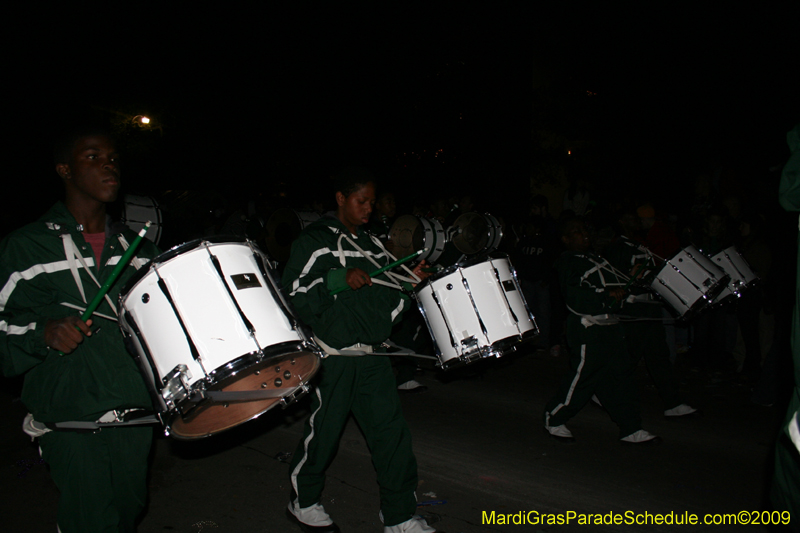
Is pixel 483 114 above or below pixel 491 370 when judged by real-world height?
above

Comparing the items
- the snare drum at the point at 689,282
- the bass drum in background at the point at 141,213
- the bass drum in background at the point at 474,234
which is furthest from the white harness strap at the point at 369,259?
the bass drum in background at the point at 474,234

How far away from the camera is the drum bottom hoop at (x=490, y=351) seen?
3.67 metres

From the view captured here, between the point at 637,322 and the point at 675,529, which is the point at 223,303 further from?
the point at 637,322

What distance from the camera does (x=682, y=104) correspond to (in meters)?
12.7

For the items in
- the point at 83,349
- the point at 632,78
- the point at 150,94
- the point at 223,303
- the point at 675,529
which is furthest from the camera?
the point at 150,94

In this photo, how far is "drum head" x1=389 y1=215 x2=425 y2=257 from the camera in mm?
8836

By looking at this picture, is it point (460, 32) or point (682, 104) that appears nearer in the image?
point (682, 104)

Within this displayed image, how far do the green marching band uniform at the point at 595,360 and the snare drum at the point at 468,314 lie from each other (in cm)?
149

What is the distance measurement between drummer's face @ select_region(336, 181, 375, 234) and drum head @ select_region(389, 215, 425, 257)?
4.69 m

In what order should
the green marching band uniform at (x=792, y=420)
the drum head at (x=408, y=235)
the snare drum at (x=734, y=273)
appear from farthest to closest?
the drum head at (x=408, y=235), the snare drum at (x=734, y=273), the green marching band uniform at (x=792, y=420)

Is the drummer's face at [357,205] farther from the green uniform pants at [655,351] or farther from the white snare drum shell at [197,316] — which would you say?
the green uniform pants at [655,351]

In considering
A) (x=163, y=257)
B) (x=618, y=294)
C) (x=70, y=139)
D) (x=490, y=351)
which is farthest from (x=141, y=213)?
(x=618, y=294)

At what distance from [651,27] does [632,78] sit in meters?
1.38

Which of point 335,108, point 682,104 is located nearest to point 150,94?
point 335,108
